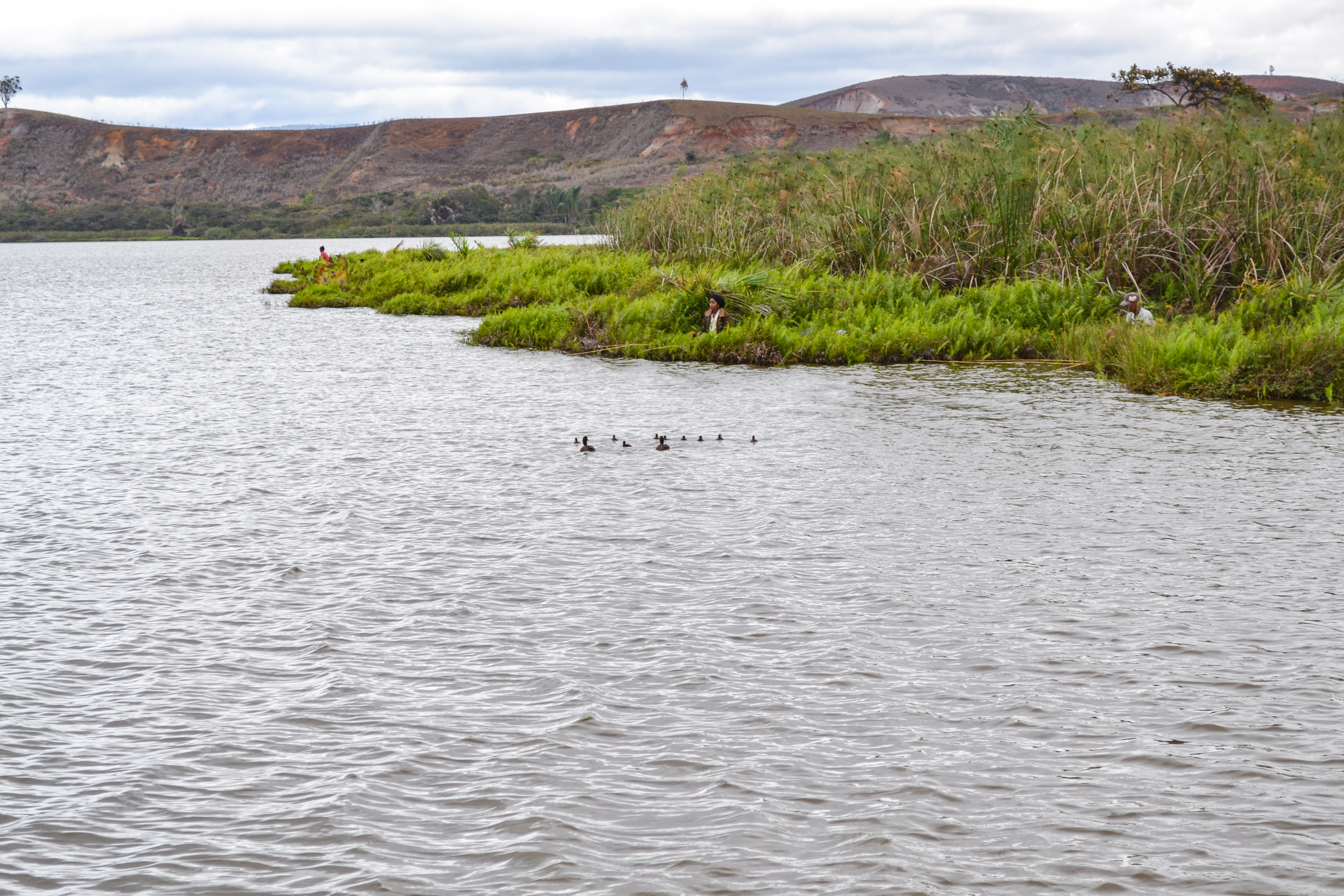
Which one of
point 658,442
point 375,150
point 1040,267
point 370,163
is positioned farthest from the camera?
point 375,150

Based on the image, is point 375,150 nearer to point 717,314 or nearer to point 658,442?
point 717,314

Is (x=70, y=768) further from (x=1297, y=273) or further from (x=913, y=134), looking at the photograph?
(x=913, y=134)

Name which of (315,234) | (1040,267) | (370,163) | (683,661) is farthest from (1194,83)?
(370,163)

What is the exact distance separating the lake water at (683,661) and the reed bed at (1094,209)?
613cm

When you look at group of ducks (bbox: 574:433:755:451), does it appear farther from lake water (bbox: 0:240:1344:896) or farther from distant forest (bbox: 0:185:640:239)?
distant forest (bbox: 0:185:640:239)

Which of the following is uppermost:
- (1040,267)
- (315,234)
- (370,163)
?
(370,163)

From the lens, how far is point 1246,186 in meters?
18.5

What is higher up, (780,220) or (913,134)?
(913,134)

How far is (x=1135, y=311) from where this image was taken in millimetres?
18297

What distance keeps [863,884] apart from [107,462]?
1081 cm

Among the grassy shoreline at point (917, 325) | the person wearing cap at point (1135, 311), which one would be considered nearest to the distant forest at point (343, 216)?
the grassy shoreline at point (917, 325)

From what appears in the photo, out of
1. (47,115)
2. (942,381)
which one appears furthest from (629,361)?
(47,115)

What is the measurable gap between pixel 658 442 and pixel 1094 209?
10400 mm

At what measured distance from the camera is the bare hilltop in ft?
442
